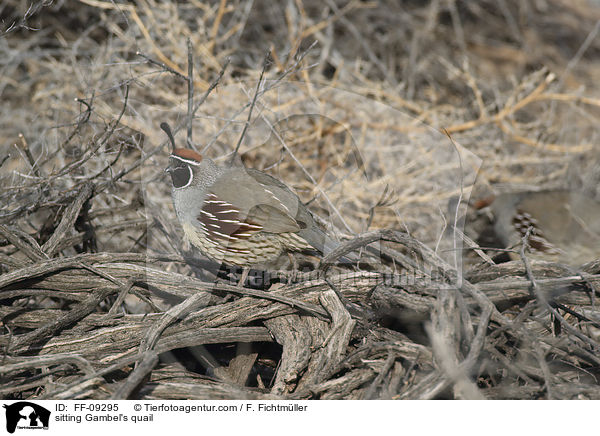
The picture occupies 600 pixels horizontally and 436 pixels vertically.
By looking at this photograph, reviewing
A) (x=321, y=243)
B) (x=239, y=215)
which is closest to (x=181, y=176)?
(x=239, y=215)

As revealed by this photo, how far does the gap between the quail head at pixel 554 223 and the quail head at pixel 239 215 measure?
6.51 feet

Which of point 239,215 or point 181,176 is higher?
point 181,176

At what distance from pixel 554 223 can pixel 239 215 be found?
2.56 metres

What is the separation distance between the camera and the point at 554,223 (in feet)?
13.5

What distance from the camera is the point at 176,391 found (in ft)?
6.14

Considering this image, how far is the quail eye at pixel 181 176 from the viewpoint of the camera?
254 centimetres

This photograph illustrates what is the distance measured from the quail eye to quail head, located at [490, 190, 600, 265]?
7.57ft
